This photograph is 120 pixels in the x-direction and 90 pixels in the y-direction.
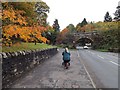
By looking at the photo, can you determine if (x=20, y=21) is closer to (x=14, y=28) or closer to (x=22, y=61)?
(x=14, y=28)

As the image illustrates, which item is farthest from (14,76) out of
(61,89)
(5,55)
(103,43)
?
(103,43)

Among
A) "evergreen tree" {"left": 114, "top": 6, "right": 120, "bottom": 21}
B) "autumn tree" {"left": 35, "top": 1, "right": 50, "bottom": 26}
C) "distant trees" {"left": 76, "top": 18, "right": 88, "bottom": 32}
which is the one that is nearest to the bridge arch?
"distant trees" {"left": 76, "top": 18, "right": 88, "bottom": 32}

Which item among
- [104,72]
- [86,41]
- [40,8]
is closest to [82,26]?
[86,41]

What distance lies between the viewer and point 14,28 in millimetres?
13148

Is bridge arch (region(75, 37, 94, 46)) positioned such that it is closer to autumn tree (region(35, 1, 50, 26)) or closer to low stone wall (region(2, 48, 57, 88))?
autumn tree (region(35, 1, 50, 26))

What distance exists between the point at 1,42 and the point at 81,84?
17.1ft

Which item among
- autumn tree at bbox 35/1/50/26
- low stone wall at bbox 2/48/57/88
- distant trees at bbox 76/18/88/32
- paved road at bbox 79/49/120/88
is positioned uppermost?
distant trees at bbox 76/18/88/32

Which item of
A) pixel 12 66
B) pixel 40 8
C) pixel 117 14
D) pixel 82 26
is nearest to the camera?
pixel 12 66

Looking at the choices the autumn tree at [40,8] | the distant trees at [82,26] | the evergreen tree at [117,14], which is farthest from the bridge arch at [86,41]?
the autumn tree at [40,8]

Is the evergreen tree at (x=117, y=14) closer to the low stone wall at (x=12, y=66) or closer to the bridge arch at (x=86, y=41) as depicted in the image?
the bridge arch at (x=86, y=41)

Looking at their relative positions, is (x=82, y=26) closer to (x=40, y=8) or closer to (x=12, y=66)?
(x=40, y=8)

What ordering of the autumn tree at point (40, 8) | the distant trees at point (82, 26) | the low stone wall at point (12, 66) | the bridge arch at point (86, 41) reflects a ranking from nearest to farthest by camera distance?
the low stone wall at point (12, 66)
the autumn tree at point (40, 8)
the bridge arch at point (86, 41)
the distant trees at point (82, 26)

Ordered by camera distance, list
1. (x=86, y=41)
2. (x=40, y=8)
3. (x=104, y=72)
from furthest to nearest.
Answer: (x=86, y=41), (x=40, y=8), (x=104, y=72)

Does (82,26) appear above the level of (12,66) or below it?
above
